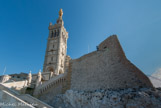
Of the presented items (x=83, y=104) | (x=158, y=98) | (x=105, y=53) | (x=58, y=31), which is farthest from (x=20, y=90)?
(x=58, y=31)

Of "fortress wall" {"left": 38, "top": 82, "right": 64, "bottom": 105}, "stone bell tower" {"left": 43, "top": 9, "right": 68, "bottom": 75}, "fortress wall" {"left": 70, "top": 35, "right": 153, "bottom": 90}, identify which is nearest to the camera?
"fortress wall" {"left": 70, "top": 35, "right": 153, "bottom": 90}

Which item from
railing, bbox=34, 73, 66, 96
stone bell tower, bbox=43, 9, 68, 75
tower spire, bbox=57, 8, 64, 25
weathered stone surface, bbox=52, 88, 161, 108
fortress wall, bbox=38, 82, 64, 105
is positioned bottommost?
weathered stone surface, bbox=52, 88, 161, 108

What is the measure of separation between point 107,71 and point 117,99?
3797mm

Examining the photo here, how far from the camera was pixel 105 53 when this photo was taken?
15.6m

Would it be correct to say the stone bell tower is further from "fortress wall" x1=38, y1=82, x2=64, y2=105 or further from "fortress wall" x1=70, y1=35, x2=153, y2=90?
"fortress wall" x1=70, y1=35, x2=153, y2=90

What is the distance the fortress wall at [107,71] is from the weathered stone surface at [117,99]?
99 centimetres

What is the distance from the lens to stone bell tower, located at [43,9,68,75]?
36.8 m

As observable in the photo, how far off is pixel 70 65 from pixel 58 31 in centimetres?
2751

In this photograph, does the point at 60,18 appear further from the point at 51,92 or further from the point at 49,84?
the point at 51,92

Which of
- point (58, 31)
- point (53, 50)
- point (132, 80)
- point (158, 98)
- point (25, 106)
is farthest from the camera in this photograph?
point (58, 31)

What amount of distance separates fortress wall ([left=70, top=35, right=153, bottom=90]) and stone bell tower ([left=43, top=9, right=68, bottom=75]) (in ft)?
60.8

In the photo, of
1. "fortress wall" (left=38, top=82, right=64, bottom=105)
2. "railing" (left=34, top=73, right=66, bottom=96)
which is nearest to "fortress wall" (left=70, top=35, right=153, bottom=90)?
"railing" (left=34, top=73, right=66, bottom=96)

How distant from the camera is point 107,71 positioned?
14484 millimetres

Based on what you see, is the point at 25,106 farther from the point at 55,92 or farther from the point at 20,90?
the point at 20,90
